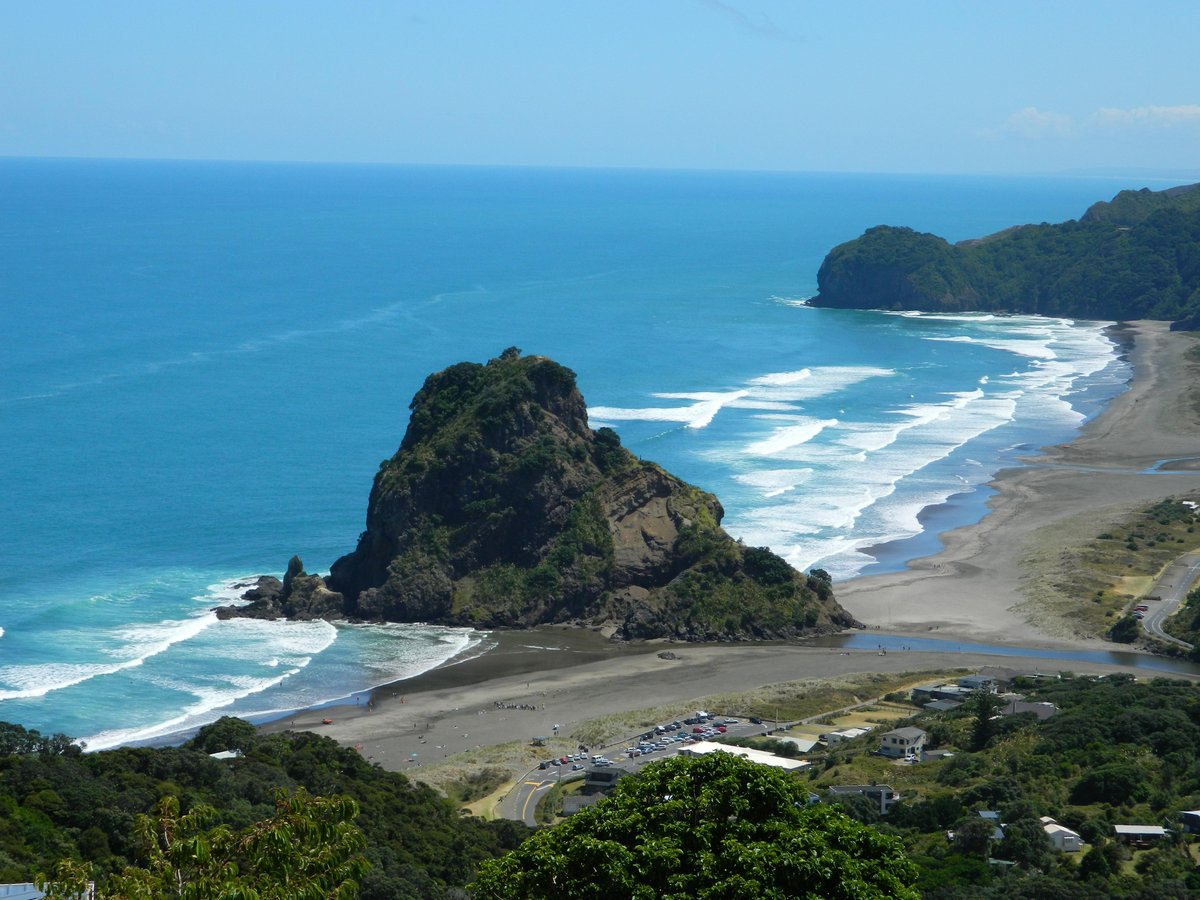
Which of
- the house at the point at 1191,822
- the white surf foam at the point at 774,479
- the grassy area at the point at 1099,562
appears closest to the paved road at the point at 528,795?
the house at the point at 1191,822

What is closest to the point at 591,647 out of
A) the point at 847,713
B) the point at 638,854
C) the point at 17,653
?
the point at 847,713

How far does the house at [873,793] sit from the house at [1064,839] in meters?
4.88

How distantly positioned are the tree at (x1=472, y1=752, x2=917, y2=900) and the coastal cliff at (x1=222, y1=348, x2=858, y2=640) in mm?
49900

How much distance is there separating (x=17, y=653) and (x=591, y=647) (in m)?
24.2

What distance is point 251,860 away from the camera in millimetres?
15883

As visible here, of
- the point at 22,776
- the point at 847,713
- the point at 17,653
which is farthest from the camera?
the point at 17,653

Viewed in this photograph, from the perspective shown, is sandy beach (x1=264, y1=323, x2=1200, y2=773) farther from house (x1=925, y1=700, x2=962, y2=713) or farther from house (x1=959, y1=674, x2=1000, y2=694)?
house (x1=925, y1=700, x2=962, y2=713)

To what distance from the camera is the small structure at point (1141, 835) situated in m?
38.9

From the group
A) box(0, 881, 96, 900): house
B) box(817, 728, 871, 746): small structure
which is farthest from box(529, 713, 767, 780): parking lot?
box(0, 881, 96, 900): house

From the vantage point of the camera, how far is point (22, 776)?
124 ft

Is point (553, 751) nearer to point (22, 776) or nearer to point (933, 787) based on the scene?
point (933, 787)

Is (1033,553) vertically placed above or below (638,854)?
below

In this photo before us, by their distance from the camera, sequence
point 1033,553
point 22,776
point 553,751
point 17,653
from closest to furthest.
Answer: point 22,776
point 553,751
point 17,653
point 1033,553

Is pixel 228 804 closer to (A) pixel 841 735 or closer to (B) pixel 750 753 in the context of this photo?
(B) pixel 750 753
